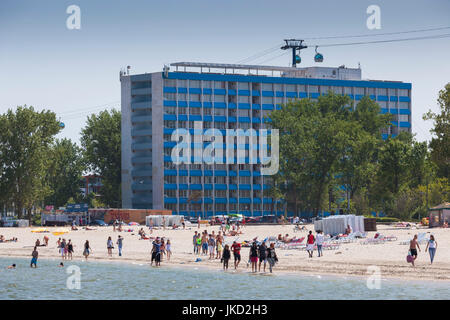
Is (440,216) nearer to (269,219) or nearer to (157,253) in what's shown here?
(157,253)

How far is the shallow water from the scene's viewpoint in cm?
4125

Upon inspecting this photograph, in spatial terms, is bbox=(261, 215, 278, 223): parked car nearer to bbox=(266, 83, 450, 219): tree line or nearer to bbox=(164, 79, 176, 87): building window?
bbox=(266, 83, 450, 219): tree line

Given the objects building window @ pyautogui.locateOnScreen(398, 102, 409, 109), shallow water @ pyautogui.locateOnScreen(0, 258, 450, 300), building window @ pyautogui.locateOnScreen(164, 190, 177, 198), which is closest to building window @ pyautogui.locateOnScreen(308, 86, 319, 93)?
building window @ pyautogui.locateOnScreen(398, 102, 409, 109)

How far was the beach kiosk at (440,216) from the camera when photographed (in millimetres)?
75500

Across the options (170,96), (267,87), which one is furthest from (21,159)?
(267,87)

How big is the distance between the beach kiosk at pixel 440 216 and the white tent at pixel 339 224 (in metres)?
11.5

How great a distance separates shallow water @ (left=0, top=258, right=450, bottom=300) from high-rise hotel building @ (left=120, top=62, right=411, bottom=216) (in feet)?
303

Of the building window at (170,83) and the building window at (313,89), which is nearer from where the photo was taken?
the building window at (170,83)

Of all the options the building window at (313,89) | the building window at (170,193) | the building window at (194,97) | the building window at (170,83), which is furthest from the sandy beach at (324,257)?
the building window at (313,89)

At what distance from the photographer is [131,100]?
502 feet

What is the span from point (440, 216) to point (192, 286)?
3860 centimetres

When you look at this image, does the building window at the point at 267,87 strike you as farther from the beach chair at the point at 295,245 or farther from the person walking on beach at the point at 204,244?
the person walking on beach at the point at 204,244
